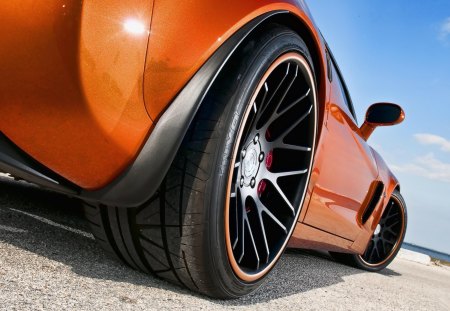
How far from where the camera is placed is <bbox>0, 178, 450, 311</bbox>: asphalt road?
1.13 m

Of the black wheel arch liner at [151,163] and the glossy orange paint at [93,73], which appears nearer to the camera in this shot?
the glossy orange paint at [93,73]

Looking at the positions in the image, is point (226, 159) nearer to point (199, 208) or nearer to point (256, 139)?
point (199, 208)

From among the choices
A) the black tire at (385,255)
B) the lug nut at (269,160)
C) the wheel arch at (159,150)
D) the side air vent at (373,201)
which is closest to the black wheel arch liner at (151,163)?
the wheel arch at (159,150)

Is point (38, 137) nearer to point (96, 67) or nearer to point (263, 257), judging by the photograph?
point (96, 67)

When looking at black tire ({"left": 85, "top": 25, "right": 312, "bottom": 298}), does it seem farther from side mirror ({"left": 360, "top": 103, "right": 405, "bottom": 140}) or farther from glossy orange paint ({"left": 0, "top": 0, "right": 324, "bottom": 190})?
side mirror ({"left": 360, "top": 103, "right": 405, "bottom": 140})

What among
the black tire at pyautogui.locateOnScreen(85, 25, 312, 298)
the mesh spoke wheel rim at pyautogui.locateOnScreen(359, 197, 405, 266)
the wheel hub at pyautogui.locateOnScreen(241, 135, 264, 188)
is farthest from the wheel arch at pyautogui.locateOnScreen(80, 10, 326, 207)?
the mesh spoke wheel rim at pyautogui.locateOnScreen(359, 197, 405, 266)

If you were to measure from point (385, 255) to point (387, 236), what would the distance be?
19 centimetres

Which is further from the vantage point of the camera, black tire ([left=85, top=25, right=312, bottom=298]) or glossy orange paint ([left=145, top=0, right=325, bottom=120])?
black tire ([left=85, top=25, right=312, bottom=298])

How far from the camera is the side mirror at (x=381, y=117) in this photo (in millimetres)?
3096

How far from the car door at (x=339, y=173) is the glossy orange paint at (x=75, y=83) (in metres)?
1.12

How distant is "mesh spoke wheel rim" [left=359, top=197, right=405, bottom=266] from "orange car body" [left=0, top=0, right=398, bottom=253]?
3080mm

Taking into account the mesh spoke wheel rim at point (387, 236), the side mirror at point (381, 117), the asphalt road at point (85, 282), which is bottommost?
the asphalt road at point (85, 282)

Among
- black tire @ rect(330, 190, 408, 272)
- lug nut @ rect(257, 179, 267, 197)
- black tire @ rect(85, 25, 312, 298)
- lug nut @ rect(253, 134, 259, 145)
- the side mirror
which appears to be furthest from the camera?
black tire @ rect(330, 190, 408, 272)

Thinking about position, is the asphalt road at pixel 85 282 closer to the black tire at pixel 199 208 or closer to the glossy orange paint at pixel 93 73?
the black tire at pixel 199 208
